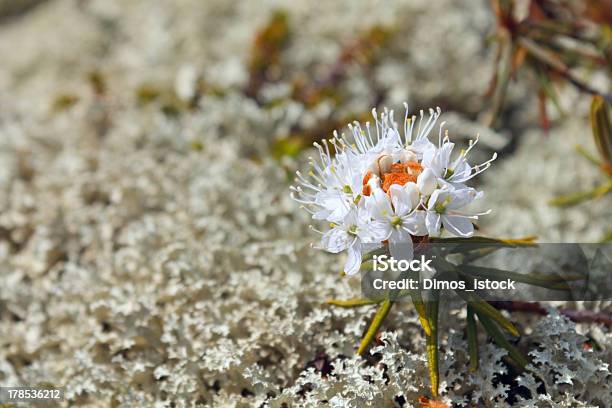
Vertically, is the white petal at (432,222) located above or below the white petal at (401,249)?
above

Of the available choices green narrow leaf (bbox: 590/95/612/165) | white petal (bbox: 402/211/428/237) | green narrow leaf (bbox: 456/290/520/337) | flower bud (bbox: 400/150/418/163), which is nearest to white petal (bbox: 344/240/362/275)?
white petal (bbox: 402/211/428/237)

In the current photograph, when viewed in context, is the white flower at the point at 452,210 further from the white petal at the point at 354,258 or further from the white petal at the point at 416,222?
the white petal at the point at 354,258

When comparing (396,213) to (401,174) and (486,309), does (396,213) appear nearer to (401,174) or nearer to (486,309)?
(401,174)

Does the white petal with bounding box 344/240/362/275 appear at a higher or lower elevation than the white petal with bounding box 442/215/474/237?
lower

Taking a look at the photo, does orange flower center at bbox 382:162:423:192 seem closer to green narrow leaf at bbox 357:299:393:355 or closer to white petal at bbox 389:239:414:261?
white petal at bbox 389:239:414:261
